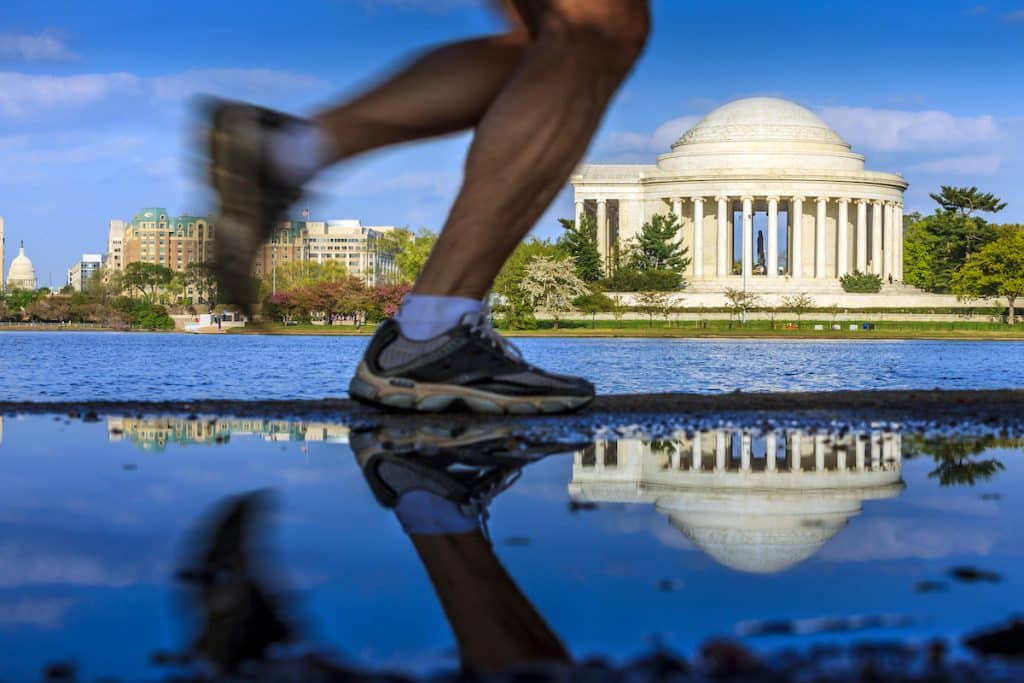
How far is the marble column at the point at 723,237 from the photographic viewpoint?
68.6m

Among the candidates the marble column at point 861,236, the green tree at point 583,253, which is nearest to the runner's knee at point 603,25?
the green tree at point 583,253

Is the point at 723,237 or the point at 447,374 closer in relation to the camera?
the point at 447,374

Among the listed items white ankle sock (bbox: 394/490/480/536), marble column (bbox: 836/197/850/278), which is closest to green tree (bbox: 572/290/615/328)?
marble column (bbox: 836/197/850/278)

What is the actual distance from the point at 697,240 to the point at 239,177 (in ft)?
225

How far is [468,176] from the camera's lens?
2803mm

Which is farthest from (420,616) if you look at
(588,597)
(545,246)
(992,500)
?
(545,246)

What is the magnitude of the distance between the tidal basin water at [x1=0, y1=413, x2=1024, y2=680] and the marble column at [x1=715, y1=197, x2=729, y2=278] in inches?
2630

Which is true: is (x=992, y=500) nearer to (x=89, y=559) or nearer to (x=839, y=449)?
(x=839, y=449)

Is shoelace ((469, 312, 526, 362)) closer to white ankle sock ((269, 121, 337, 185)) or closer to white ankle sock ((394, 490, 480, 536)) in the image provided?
white ankle sock ((269, 121, 337, 185))

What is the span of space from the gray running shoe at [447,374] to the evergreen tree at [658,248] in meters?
62.8

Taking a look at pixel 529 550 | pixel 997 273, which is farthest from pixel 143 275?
pixel 529 550

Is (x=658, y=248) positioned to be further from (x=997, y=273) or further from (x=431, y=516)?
(x=431, y=516)

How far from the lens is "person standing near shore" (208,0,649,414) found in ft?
8.97

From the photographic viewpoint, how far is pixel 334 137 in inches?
114
